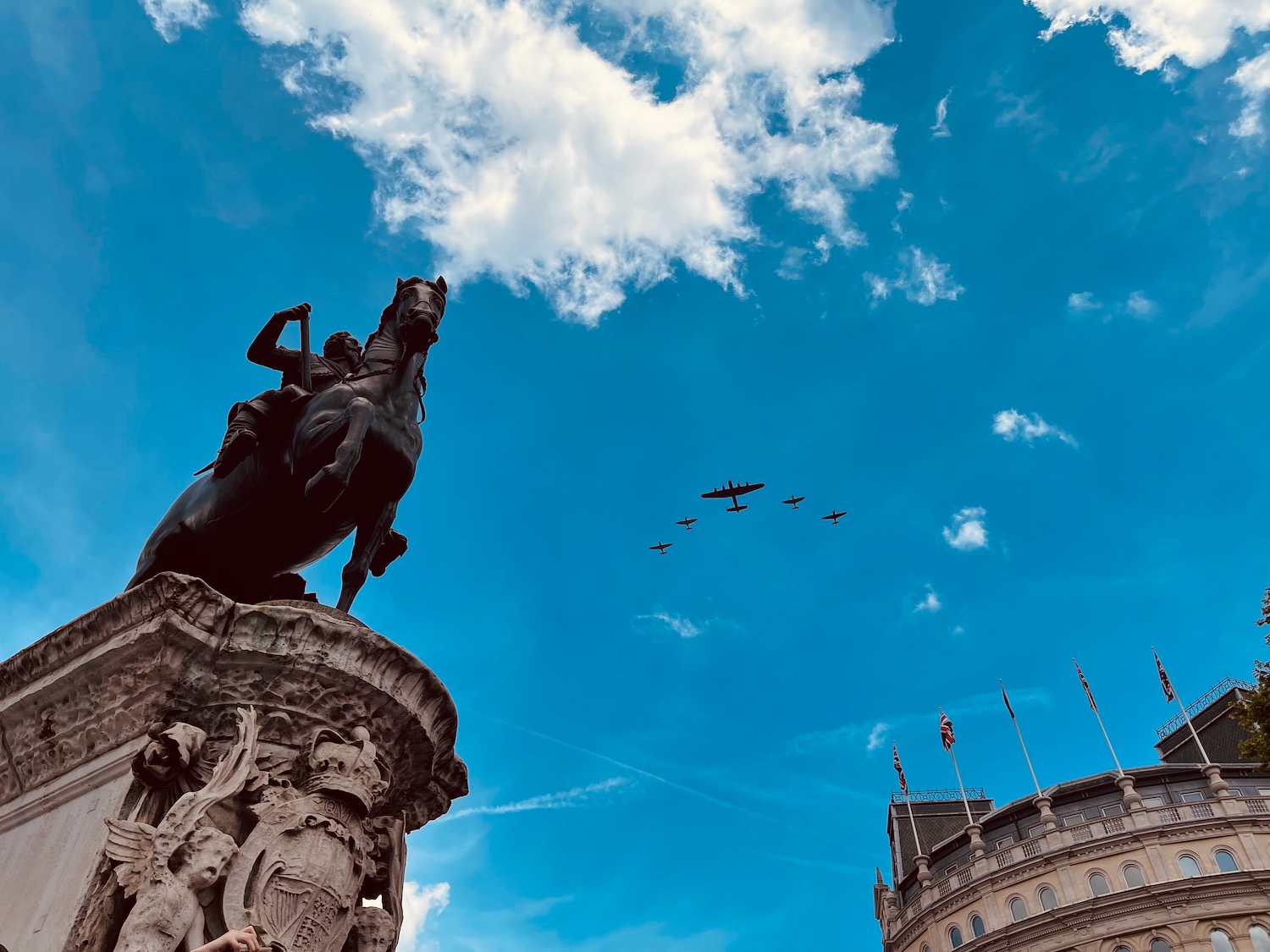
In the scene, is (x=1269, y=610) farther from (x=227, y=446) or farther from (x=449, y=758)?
(x=227, y=446)

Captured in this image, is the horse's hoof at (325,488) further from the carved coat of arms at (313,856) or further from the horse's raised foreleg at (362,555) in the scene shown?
the carved coat of arms at (313,856)

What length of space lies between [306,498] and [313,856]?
241 centimetres

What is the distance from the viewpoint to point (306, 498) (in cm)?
632

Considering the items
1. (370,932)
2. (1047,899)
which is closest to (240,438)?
(370,932)

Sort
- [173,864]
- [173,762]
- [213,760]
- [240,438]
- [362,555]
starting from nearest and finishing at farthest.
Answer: [173,864], [173,762], [213,760], [240,438], [362,555]

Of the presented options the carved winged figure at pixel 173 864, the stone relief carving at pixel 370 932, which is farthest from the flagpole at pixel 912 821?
the carved winged figure at pixel 173 864

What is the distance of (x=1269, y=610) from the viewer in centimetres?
1845

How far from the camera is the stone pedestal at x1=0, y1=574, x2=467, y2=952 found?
14.8 feet

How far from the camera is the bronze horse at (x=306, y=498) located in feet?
21.5

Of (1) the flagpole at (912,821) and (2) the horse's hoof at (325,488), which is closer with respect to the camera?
(2) the horse's hoof at (325,488)

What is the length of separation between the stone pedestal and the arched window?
156 feet

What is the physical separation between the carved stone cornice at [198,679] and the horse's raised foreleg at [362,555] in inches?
48.7

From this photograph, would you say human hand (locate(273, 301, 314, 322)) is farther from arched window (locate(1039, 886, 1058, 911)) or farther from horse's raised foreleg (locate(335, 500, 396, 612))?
arched window (locate(1039, 886, 1058, 911))

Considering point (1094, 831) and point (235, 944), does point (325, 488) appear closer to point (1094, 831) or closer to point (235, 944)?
point (235, 944)
